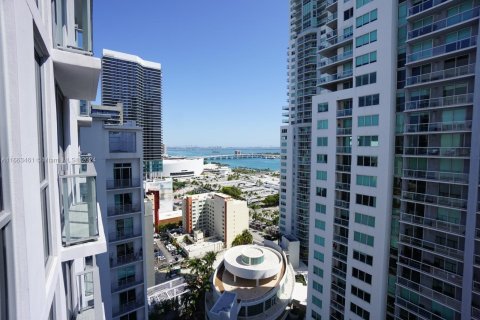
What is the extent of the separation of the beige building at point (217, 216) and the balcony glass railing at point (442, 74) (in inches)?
1492

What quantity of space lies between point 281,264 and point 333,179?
1404 centimetres

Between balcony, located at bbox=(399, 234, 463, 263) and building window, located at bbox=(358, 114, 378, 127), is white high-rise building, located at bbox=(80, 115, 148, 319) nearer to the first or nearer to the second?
building window, located at bbox=(358, 114, 378, 127)

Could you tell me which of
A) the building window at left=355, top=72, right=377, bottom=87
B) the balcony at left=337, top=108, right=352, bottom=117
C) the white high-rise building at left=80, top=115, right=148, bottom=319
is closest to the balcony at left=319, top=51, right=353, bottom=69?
the building window at left=355, top=72, right=377, bottom=87

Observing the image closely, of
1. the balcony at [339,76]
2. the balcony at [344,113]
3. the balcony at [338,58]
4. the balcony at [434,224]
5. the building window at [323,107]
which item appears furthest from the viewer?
the building window at [323,107]

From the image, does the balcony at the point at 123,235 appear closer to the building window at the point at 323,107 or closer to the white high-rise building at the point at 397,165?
the white high-rise building at the point at 397,165

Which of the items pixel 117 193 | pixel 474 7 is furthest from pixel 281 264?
pixel 474 7

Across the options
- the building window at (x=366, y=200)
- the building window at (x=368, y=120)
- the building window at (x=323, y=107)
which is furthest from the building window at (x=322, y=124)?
the building window at (x=366, y=200)

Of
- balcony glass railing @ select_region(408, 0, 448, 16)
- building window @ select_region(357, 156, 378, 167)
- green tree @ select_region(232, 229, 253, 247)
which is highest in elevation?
balcony glass railing @ select_region(408, 0, 448, 16)

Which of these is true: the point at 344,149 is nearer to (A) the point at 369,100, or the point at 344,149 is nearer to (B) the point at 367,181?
(B) the point at 367,181

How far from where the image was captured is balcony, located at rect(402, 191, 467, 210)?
11828 mm

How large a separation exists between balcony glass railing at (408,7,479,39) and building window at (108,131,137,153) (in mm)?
15529

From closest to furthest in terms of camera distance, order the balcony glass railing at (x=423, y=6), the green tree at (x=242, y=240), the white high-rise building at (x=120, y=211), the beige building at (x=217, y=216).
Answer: the white high-rise building at (x=120, y=211), the balcony glass railing at (x=423, y=6), the green tree at (x=242, y=240), the beige building at (x=217, y=216)

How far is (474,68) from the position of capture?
1134cm

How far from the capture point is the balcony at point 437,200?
1183 cm
